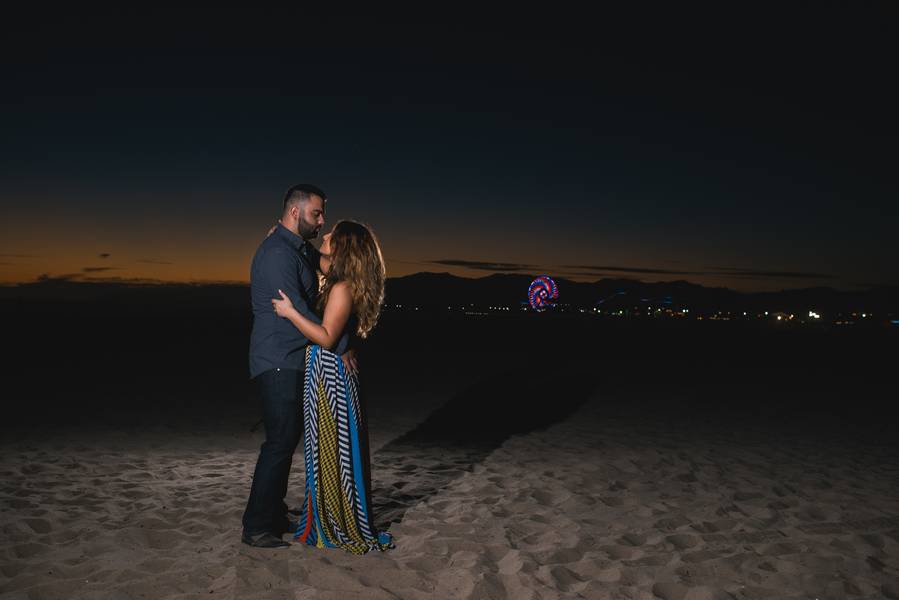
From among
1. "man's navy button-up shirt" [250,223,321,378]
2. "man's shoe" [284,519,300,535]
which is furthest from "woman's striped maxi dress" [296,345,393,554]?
"man's shoe" [284,519,300,535]

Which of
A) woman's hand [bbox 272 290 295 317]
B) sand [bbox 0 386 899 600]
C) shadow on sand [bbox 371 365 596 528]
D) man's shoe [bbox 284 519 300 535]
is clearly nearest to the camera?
woman's hand [bbox 272 290 295 317]

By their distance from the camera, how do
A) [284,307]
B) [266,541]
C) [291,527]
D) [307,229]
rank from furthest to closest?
[291,527] → [266,541] → [307,229] → [284,307]

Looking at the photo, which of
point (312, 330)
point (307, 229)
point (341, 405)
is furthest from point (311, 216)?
point (341, 405)

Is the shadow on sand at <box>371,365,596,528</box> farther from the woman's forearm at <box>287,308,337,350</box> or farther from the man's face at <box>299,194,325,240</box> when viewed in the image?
the man's face at <box>299,194,325,240</box>

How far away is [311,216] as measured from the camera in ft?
14.2

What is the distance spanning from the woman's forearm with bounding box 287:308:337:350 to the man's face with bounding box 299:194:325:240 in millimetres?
576

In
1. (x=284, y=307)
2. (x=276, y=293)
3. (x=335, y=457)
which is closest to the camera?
(x=284, y=307)

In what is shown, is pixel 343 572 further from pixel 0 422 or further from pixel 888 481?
pixel 0 422

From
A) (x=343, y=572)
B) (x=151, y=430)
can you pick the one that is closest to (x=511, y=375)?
(x=151, y=430)

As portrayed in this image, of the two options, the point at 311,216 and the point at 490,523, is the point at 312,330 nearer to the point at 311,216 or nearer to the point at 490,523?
the point at 311,216

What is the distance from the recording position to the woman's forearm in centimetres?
409

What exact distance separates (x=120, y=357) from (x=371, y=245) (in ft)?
63.9

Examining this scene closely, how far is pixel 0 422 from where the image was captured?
31.9 ft

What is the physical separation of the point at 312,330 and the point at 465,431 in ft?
19.3
